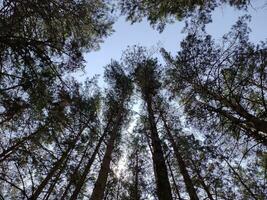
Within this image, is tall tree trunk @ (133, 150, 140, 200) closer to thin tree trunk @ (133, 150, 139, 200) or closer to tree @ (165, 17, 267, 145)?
thin tree trunk @ (133, 150, 139, 200)

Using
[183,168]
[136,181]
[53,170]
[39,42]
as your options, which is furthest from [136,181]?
[39,42]

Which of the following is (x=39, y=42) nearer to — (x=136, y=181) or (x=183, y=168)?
(x=183, y=168)

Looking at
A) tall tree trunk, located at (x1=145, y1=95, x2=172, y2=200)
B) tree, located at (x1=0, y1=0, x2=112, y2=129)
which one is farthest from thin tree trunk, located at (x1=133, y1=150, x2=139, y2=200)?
tree, located at (x1=0, y1=0, x2=112, y2=129)

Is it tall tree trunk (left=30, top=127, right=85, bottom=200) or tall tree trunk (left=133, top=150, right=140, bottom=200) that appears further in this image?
tall tree trunk (left=133, top=150, right=140, bottom=200)

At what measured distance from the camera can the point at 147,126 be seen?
482 inches

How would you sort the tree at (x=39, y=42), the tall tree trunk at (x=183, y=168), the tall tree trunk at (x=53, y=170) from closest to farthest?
the tree at (x=39, y=42), the tall tree trunk at (x=53, y=170), the tall tree trunk at (x=183, y=168)

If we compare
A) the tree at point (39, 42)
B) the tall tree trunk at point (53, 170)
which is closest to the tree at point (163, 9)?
the tree at point (39, 42)

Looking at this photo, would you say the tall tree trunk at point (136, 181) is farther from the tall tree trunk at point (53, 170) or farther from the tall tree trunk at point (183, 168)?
the tall tree trunk at point (53, 170)

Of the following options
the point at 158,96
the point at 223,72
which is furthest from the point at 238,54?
the point at 158,96

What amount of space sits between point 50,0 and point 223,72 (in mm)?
5894

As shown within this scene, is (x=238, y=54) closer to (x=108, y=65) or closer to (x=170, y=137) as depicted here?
(x=170, y=137)

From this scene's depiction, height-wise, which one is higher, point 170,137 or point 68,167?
point 170,137

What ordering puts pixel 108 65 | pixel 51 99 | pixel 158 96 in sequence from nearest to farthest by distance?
1. pixel 51 99
2. pixel 158 96
3. pixel 108 65

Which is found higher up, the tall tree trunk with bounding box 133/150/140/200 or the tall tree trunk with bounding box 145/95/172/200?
the tall tree trunk with bounding box 133/150/140/200
